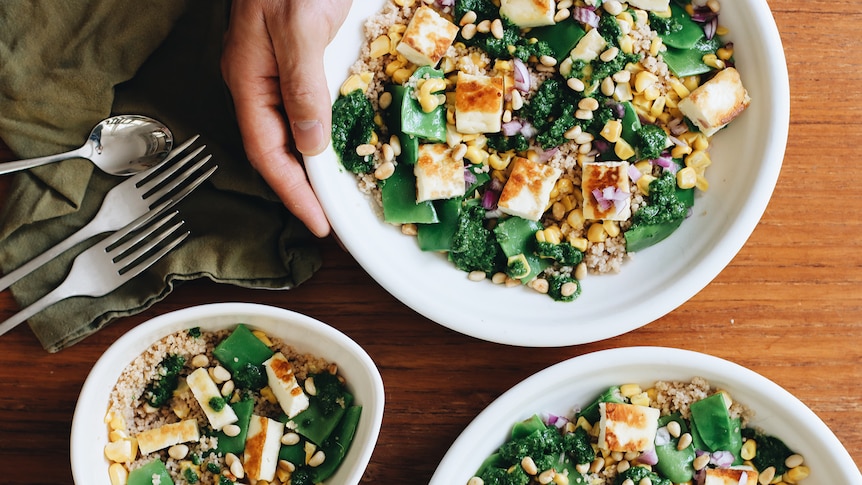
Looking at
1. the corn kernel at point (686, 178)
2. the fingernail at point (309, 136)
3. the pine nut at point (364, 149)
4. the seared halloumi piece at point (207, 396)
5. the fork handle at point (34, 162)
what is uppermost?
the fingernail at point (309, 136)

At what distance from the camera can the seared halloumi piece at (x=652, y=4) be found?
182 cm

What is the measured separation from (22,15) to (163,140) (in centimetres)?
47

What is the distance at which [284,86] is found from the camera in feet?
5.51

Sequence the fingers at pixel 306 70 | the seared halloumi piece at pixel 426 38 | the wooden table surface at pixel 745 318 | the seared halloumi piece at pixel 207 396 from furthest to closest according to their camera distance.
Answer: the wooden table surface at pixel 745 318, the seared halloumi piece at pixel 207 396, the seared halloumi piece at pixel 426 38, the fingers at pixel 306 70

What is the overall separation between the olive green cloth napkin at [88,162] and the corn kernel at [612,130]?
788mm

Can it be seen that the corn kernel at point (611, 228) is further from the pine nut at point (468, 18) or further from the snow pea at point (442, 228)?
the pine nut at point (468, 18)

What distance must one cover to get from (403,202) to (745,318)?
3.19 feet

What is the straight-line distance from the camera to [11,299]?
6.49 feet

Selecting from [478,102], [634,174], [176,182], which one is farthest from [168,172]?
[634,174]

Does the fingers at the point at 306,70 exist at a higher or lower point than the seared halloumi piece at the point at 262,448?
higher

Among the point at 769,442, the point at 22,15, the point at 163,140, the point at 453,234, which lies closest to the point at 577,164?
the point at 453,234

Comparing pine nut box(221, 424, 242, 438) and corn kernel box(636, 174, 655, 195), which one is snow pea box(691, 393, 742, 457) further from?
pine nut box(221, 424, 242, 438)

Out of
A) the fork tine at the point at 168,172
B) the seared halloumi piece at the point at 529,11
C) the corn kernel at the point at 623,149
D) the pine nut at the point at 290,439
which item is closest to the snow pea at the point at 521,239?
the corn kernel at the point at 623,149

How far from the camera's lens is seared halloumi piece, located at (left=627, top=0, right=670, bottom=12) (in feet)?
5.96
